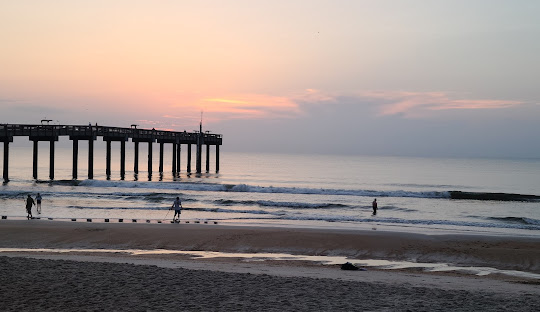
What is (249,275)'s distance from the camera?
11391 mm

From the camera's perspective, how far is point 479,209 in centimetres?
3509

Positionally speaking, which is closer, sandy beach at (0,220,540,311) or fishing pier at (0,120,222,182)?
sandy beach at (0,220,540,311)

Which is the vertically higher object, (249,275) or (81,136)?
(81,136)

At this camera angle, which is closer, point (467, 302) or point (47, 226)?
point (467, 302)

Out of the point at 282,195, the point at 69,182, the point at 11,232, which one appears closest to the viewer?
the point at 11,232

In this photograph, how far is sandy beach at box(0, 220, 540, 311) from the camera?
349 inches

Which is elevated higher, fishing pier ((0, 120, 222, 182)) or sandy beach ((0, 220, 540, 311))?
fishing pier ((0, 120, 222, 182))

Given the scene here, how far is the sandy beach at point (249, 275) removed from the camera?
349 inches

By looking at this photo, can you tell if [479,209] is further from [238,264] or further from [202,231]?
[238,264]

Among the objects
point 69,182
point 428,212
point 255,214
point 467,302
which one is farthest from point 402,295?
point 69,182

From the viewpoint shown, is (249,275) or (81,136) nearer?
(249,275)

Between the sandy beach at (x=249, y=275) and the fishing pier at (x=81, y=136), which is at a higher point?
the fishing pier at (x=81, y=136)

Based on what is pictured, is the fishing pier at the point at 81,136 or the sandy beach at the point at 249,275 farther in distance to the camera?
the fishing pier at the point at 81,136

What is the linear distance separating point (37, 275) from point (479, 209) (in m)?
31.2
